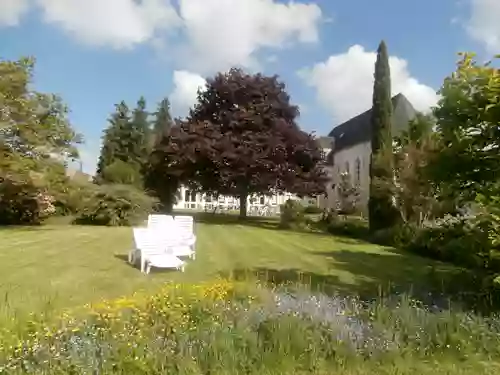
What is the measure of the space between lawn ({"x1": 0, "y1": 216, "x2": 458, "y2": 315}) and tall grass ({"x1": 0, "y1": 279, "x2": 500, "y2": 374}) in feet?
3.25

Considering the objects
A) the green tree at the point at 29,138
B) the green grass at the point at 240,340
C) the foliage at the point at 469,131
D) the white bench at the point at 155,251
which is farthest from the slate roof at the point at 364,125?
the green grass at the point at 240,340

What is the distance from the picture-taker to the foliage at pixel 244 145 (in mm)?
29750

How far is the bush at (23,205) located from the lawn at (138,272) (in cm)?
720

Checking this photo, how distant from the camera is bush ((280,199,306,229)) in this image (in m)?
27.4

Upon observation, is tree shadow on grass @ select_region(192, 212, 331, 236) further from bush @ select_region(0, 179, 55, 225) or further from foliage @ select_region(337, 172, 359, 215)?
bush @ select_region(0, 179, 55, 225)

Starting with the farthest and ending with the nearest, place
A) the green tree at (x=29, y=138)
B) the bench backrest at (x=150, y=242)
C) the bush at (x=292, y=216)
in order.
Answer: the bush at (x=292, y=216) → the green tree at (x=29, y=138) → the bench backrest at (x=150, y=242)

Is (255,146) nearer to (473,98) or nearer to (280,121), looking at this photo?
(280,121)

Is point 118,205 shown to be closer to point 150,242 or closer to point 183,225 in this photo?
point 183,225

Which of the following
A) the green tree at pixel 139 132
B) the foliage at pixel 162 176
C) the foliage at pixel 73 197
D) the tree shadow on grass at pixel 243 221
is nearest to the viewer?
the foliage at pixel 73 197

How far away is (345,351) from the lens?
15.5ft

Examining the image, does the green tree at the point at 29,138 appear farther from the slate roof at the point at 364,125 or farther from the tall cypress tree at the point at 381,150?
the slate roof at the point at 364,125

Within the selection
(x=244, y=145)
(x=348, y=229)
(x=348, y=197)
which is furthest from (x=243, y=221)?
(x=348, y=197)

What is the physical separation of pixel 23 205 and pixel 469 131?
24.8m

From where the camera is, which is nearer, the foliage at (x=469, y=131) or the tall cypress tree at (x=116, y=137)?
the foliage at (x=469, y=131)
